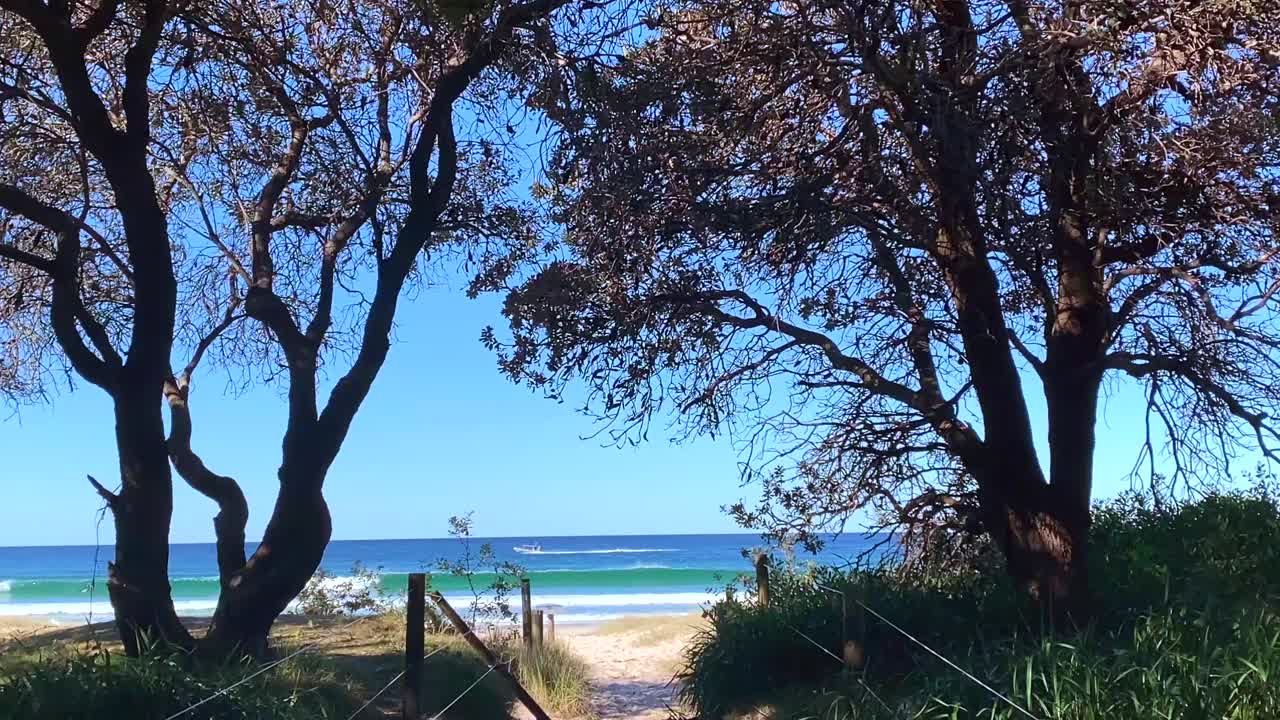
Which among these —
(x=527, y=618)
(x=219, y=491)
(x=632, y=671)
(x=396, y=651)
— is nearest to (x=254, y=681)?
(x=219, y=491)

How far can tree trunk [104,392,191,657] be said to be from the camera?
8055 millimetres

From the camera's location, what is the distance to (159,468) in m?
8.25

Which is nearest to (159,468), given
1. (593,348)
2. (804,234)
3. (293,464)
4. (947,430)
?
(293,464)

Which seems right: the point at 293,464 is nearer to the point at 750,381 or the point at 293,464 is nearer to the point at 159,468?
the point at 159,468

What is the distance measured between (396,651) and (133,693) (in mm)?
4968

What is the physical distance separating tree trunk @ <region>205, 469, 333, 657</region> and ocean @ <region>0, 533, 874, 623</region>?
6.99 m

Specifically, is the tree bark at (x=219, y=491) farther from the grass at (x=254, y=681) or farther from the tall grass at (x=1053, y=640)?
the tall grass at (x=1053, y=640)

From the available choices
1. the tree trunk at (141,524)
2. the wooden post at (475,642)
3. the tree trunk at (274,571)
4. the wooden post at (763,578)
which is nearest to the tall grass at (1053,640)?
the wooden post at (763,578)

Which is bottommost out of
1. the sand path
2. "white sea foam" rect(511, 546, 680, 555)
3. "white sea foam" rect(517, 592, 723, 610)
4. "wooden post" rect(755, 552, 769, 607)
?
the sand path

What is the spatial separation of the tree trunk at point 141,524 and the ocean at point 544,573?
7.53 meters

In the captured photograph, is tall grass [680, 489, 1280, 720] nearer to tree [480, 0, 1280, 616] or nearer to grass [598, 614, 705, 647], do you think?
tree [480, 0, 1280, 616]

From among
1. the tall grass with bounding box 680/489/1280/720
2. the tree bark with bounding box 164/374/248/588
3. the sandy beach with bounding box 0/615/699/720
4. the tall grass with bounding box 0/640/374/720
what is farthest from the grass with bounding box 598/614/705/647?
the tall grass with bounding box 0/640/374/720

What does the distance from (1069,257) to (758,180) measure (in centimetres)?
248

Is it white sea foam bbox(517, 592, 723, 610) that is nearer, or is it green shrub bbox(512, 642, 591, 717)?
green shrub bbox(512, 642, 591, 717)
